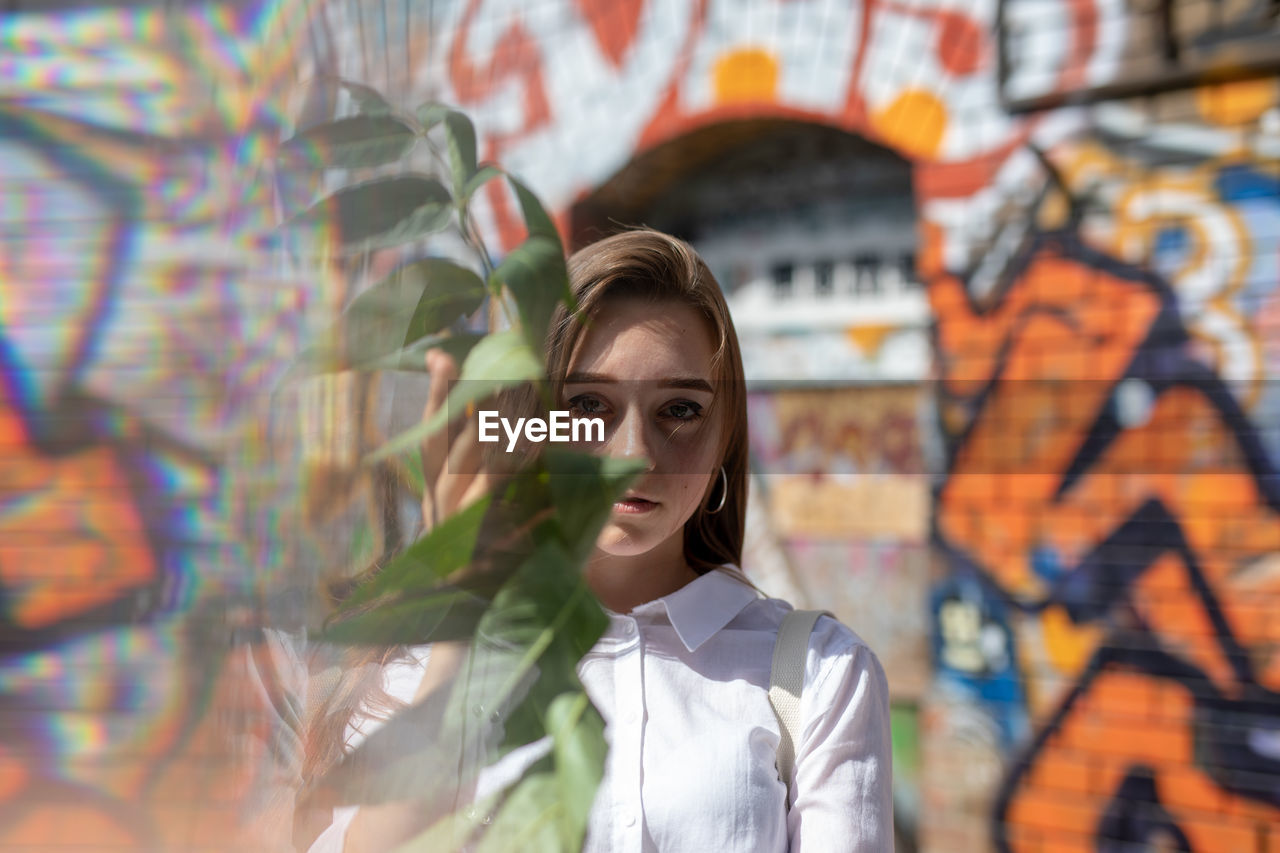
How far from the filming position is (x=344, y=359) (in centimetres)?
33

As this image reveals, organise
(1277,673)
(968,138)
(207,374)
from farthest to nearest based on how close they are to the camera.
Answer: (968,138) < (1277,673) < (207,374)

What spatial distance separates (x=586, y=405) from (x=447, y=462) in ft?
0.84

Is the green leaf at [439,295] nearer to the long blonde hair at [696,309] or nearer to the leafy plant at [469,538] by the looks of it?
the leafy plant at [469,538]

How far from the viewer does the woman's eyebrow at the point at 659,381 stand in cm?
66

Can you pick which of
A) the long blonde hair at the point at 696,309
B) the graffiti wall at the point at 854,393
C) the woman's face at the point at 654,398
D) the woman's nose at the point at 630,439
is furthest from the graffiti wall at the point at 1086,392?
the woman's nose at the point at 630,439

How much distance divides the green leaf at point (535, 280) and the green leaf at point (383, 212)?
39mm

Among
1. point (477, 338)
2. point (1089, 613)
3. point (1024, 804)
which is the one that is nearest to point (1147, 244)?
point (1089, 613)

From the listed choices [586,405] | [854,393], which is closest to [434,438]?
[586,405]

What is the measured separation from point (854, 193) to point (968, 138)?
0.51 meters

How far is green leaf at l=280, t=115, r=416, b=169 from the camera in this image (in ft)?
1.07

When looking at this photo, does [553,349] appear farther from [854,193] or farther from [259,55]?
[854,193]

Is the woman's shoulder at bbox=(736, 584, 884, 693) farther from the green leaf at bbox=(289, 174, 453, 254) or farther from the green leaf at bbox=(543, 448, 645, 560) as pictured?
the green leaf at bbox=(289, 174, 453, 254)

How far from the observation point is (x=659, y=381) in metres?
0.75

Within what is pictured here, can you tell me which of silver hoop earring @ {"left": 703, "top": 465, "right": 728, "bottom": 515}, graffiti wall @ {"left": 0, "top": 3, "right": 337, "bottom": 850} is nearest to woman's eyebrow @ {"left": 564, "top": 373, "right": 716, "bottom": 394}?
silver hoop earring @ {"left": 703, "top": 465, "right": 728, "bottom": 515}
